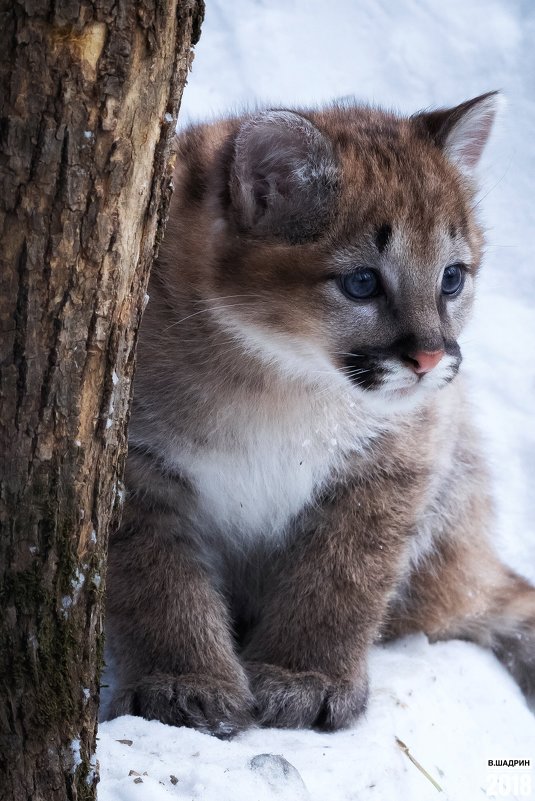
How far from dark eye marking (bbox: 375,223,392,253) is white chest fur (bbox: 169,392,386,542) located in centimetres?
57

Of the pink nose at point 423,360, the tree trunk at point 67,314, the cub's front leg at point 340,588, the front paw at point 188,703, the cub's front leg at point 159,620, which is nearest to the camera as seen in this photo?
the tree trunk at point 67,314

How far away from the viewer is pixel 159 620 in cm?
323

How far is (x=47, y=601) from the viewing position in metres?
2.13

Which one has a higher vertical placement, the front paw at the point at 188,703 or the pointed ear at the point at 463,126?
the pointed ear at the point at 463,126

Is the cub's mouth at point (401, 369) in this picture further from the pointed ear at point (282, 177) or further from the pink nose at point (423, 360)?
the pointed ear at point (282, 177)

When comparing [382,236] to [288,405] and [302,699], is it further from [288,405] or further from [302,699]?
[302,699]

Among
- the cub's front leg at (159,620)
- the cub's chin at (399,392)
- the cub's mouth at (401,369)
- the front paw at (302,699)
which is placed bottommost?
the front paw at (302,699)

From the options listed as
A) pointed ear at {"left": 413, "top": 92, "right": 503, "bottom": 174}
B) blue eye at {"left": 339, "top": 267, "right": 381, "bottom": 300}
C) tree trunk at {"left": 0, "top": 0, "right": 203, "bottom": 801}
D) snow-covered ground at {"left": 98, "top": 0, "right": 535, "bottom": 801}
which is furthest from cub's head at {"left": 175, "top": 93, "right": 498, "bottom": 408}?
tree trunk at {"left": 0, "top": 0, "right": 203, "bottom": 801}

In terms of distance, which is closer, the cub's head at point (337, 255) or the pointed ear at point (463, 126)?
the cub's head at point (337, 255)

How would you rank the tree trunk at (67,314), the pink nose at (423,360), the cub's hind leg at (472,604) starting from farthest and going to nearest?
the cub's hind leg at (472,604), the pink nose at (423,360), the tree trunk at (67,314)

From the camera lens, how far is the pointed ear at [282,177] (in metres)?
2.89

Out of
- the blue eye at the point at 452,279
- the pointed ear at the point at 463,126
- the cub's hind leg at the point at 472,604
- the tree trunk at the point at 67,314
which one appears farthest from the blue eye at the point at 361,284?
the cub's hind leg at the point at 472,604

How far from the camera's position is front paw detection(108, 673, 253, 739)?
3.05 meters

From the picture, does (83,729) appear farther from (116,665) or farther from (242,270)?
(242,270)
